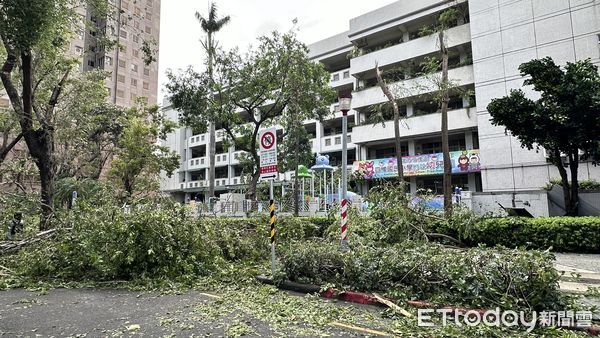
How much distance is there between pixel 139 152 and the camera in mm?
28047

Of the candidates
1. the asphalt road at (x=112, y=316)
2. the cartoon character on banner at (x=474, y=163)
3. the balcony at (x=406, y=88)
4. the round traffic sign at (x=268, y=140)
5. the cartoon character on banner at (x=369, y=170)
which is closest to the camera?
the asphalt road at (x=112, y=316)

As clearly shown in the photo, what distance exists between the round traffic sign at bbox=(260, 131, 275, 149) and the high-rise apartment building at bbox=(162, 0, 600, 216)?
843 centimetres

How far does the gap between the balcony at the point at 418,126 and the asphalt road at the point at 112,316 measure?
19616mm

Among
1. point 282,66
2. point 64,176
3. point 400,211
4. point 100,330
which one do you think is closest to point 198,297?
point 100,330

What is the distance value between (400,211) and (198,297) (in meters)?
6.39

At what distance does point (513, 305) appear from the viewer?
5.05 m

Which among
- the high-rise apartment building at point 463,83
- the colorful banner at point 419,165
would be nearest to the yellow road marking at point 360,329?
the high-rise apartment building at point 463,83

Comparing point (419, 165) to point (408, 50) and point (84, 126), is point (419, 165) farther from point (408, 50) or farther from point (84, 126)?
point (84, 126)

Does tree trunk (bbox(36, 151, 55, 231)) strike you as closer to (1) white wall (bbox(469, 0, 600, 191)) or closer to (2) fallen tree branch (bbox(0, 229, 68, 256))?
(2) fallen tree branch (bbox(0, 229, 68, 256))

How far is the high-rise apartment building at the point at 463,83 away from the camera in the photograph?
20438 mm

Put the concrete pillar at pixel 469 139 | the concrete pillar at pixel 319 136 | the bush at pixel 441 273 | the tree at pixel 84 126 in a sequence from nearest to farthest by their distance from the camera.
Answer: the bush at pixel 441 273 < the tree at pixel 84 126 < the concrete pillar at pixel 469 139 < the concrete pillar at pixel 319 136

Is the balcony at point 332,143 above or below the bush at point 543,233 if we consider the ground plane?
above

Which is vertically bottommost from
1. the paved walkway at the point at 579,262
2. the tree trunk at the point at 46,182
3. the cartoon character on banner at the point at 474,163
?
the paved walkway at the point at 579,262

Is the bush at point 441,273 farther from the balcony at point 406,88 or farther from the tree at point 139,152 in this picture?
the tree at point 139,152
